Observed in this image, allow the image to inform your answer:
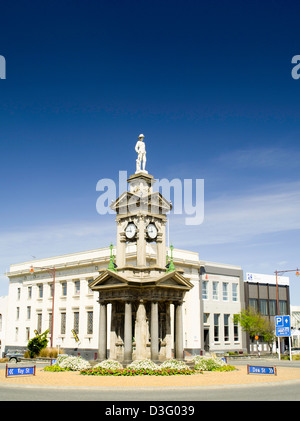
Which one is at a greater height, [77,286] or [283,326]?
[77,286]

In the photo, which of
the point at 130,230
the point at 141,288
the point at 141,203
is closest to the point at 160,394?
the point at 141,288

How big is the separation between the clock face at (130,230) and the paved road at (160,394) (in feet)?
40.8

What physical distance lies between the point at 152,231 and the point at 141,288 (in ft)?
13.0

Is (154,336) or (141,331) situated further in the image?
(141,331)

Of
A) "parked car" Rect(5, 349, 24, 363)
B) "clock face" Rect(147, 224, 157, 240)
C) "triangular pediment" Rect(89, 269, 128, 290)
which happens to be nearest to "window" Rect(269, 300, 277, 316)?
"parked car" Rect(5, 349, 24, 363)

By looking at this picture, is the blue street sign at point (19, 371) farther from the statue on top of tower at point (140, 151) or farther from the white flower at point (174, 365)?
the statue on top of tower at point (140, 151)

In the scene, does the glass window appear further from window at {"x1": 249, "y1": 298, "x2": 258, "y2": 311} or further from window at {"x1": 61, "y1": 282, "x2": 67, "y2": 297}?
window at {"x1": 249, "y1": 298, "x2": 258, "y2": 311}

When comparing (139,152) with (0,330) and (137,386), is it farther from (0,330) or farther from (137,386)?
(0,330)

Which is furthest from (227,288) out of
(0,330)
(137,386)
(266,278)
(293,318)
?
(137,386)

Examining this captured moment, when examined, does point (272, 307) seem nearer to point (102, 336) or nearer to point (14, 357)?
point (14, 357)

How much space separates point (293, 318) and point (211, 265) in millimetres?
31247

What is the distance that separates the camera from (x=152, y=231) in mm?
30531

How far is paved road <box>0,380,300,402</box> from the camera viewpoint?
16614mm

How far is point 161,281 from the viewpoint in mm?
27953
